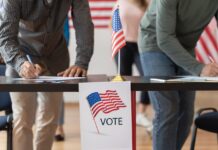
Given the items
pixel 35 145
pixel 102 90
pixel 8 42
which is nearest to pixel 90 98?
pixel 102 90

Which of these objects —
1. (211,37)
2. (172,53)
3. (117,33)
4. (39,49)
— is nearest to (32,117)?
(39,49)

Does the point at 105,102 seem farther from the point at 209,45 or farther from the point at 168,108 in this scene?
the point at 209,45

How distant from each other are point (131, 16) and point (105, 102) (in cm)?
188

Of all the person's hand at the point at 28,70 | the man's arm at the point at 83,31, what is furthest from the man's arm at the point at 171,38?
the person's hand at the point at 28,70

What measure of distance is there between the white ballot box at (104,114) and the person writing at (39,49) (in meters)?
0.27

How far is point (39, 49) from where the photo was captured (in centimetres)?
217

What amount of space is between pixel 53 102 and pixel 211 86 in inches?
33.7

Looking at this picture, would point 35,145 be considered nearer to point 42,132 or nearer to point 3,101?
point 42,132

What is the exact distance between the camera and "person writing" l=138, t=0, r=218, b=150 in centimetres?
204

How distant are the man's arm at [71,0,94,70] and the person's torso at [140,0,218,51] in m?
0.29

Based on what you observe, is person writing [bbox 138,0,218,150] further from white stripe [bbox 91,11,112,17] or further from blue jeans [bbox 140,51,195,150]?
white stripe [bbox 91,11,112,17]

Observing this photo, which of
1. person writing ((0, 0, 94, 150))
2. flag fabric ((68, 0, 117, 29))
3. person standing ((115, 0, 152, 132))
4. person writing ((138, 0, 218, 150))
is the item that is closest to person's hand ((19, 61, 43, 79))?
person writing ((0, 0, 94, 150))

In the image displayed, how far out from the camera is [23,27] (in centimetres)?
216

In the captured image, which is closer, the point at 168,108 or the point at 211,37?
the point at 168,108
